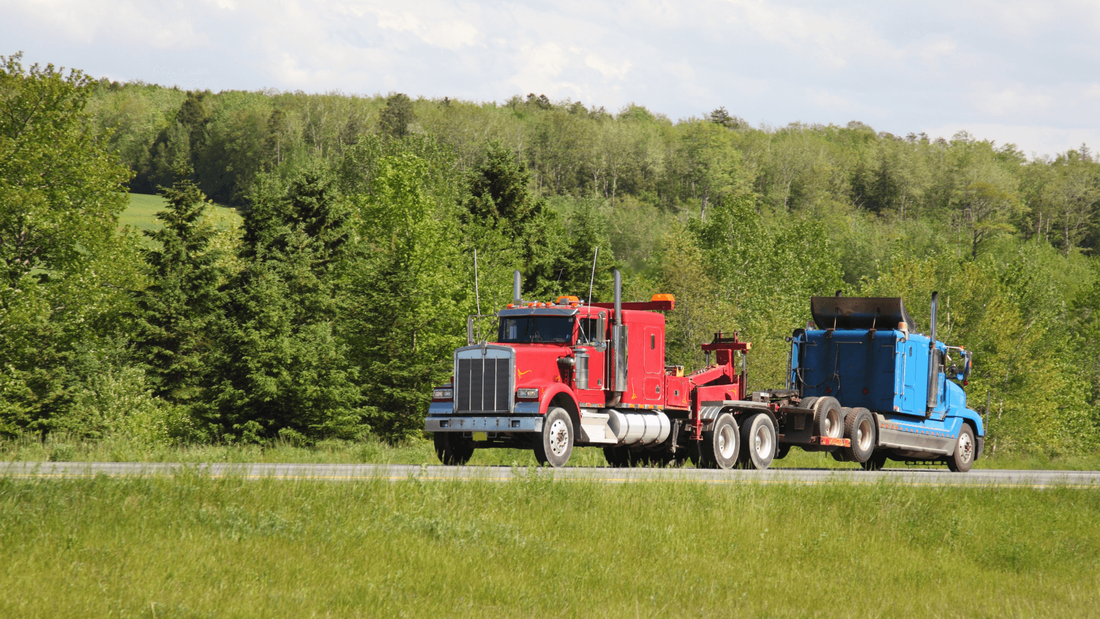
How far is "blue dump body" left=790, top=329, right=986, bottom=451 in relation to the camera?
2259cm

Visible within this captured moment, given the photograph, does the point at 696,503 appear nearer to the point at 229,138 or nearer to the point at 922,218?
the point at 229,138

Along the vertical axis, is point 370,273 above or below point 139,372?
above

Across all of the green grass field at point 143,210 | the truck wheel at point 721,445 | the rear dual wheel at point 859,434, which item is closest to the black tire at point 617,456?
the truck wheel at point 721,445

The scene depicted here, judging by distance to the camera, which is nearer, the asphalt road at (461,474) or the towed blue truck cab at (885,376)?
the asphalt road at (461,474)

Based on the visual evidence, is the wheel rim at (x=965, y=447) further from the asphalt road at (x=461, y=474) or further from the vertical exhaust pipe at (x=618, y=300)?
the vertical exhaust pipe at (x=618, y=300)

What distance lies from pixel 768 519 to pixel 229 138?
365 ft

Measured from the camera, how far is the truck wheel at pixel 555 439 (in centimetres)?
1825

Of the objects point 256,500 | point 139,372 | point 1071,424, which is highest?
point 256,500

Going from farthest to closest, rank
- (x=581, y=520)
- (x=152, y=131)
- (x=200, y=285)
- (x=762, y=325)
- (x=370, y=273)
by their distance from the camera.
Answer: (x=152, y=131)
(x=762, y=325)
(x=200, y=285)
(x=370, y=273)
(x=581, y=520)

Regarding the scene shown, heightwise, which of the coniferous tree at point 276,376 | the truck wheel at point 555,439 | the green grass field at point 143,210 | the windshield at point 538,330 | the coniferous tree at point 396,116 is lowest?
the coniferous tree at point 276,376

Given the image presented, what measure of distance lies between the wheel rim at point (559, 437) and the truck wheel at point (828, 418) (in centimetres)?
578

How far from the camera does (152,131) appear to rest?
11594 cm

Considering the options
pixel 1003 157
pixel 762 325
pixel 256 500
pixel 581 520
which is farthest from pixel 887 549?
pixel 1003 157

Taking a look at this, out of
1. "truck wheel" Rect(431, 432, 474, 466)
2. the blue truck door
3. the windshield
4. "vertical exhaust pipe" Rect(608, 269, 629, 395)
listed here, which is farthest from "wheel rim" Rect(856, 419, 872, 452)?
"truck wheel" Rect(431, 432, 474, 466)
